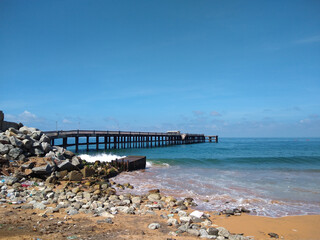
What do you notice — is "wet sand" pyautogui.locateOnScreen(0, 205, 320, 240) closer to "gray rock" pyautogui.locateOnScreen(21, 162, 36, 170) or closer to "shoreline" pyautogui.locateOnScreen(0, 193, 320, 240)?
"shoreline" pyautogui.locateOnScreen(0, 193, 320, 240)

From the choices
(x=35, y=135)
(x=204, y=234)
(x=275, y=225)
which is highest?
(x=35, y=135)

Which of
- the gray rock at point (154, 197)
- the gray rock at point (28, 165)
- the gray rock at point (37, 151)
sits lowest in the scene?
the gray rock at point (154, 197)

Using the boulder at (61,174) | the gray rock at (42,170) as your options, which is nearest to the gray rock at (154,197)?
→ the boulder at (61,174)

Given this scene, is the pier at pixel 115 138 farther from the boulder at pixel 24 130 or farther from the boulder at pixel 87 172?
the boulder at pixel 87 172

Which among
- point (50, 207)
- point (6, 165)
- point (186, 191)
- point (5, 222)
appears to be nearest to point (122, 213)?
point (50, 207)

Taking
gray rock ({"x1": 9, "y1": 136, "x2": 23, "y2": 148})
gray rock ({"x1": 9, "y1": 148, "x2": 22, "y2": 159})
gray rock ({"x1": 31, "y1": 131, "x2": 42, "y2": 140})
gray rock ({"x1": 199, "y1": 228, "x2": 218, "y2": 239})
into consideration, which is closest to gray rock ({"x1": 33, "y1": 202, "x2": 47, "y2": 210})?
gray rock ({"x1": 199, "y1": 228, "x2": 218, "y2": 239})

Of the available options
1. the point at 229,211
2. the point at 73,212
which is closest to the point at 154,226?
the point at 73,212

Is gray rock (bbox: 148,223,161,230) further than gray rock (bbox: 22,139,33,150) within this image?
No

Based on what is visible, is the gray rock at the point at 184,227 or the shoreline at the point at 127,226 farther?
the gray rock at the point at 184,227

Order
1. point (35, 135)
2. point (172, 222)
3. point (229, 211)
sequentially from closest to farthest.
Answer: point (172, 222), point (229, 211), point (35, 135)

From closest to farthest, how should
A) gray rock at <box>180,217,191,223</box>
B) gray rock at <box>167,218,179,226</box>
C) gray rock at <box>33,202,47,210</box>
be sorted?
gray rock at <box>167,218,179,226</box> < gray rock at <box>180,217,191,223</box> < gray rock at <box>33,202,47,210</box>

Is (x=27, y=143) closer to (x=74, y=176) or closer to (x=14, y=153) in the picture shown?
(x=14, y=153)

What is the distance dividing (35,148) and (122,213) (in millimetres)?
9895

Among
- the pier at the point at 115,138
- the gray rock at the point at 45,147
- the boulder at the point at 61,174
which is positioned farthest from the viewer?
the pier at the point at 115,138
